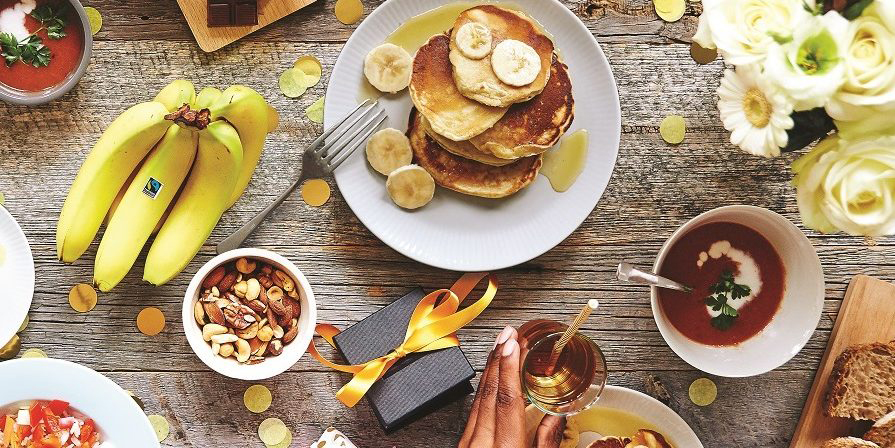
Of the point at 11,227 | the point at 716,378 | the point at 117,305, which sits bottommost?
the point at 716,378

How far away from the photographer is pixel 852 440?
173 cm

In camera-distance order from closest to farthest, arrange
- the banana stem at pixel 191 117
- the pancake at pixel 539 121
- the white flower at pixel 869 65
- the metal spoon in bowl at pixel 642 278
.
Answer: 1. the white flower at pixel 869 65
2. the banana stem at pixel 191 117
3. the metal spoon in bowl at pixel 642 278
4. the pancake at pixel 539 121

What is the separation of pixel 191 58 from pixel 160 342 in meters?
0.67

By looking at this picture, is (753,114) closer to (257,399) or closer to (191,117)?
(191,117)

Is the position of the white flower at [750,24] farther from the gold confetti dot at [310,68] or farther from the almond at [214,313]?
the almond at [214,313]

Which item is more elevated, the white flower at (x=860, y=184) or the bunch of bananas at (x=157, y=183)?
the white flower at (x=860, y=184)

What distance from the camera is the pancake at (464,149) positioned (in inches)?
66.4

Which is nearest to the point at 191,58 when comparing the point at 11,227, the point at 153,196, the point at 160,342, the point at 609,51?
the point at 153,196

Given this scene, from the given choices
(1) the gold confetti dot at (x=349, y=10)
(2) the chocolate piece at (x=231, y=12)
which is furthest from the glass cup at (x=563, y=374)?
(2) the chocolate piece at (x=231, y=12)

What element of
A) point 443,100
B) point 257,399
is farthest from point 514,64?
point 257,399

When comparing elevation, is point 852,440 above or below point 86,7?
below

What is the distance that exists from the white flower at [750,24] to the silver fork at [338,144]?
31.2 inches

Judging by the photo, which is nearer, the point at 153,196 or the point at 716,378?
the point at 153,196

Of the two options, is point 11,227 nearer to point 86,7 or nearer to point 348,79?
point 86,7
